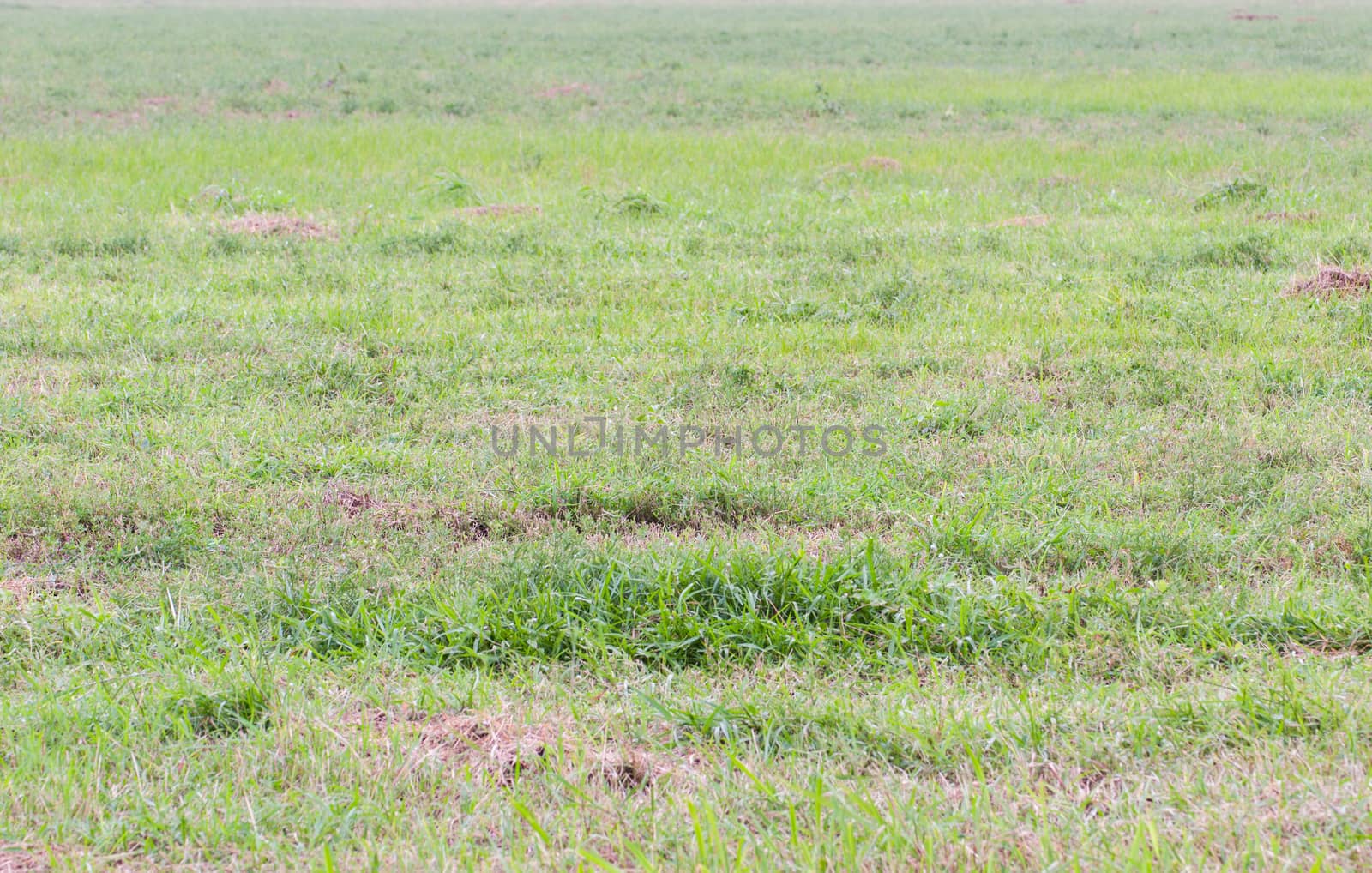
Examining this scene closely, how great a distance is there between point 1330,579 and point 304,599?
3.44 meters

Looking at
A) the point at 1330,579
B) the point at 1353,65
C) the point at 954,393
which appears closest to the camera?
the point at 1330,579

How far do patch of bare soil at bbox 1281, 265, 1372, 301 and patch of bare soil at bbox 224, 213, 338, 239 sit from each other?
23.5 ft

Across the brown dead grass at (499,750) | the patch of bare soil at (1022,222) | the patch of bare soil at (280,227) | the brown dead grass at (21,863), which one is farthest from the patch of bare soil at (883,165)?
the brown dead grass at (21,863)

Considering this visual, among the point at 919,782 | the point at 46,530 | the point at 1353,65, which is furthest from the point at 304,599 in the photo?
the point at 1353,65

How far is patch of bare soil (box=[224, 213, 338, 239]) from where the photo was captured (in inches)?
359

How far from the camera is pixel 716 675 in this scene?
3396mm

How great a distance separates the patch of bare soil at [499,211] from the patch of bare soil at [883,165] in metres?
4.10

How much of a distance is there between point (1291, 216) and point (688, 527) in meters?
7.30

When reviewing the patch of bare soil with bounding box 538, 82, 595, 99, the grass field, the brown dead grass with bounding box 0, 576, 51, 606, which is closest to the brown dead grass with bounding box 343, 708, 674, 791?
the grass field

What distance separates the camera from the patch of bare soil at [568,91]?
66.4ft

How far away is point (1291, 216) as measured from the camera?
9.22 m

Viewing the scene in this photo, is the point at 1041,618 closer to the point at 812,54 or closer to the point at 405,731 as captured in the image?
the point at 405,731

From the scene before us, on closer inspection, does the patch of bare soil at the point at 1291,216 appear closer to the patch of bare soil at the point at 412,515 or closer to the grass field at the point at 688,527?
the grass field at the point at 688,527

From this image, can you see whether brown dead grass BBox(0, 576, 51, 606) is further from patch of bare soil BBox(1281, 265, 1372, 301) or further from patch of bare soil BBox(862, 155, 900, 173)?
patch of bare soil BBox(862, 155, 900, 173)
